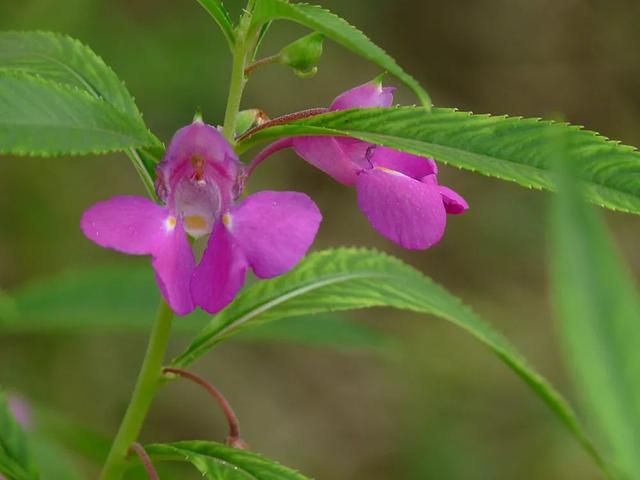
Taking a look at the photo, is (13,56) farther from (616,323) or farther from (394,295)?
(616,323)

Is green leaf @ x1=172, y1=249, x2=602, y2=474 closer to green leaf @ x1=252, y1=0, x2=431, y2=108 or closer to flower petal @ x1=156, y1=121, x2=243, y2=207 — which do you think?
flower petal @ x1=156, y1=121, x2=243, y2=207

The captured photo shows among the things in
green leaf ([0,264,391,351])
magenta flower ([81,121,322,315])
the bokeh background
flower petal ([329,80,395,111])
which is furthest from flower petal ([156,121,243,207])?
the bokeh background

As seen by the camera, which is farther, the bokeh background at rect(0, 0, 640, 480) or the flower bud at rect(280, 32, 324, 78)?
the bokeh background at rect(0, 0, 640, 480)

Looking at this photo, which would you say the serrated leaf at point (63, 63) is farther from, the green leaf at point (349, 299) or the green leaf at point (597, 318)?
the green leaf at point (597, 318)

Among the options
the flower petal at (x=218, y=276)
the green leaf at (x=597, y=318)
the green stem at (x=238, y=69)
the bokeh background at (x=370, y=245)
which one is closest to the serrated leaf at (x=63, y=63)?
the green stem at (x=238, y=69)

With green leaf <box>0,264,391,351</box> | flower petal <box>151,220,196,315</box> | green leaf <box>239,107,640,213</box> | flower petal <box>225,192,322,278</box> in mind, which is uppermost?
green leaf <box>0,264,391,351</box>

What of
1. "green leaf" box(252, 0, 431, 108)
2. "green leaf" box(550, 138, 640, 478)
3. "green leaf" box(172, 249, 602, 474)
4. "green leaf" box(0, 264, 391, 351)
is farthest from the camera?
"green leaf" box(0, 264, 391, 351)
